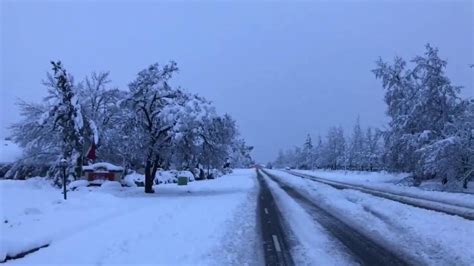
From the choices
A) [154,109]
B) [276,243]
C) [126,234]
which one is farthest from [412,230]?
[154,109]

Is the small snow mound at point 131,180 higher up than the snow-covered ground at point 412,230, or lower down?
higher up

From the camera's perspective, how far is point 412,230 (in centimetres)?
1531

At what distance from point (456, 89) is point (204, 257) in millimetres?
39784

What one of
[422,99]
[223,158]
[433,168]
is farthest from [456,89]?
[223,158]

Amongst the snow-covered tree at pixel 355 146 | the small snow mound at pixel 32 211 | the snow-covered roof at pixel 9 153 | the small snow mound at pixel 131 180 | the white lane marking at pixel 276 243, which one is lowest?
the white lane marking at pixel 276 243

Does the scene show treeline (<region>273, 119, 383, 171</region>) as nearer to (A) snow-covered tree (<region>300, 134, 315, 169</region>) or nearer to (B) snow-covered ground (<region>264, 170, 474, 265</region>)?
(A) snow-covered tree (<region>300, 134, 315, 169</region>)

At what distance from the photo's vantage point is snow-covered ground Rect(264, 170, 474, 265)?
37.5ft

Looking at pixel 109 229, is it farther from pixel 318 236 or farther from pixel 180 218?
pixel 318 236

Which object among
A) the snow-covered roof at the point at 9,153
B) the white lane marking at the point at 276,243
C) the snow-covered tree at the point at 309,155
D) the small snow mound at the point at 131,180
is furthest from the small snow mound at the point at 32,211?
the snow-covered tree at the point at 309,155

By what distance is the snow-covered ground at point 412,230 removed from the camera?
11426 mm

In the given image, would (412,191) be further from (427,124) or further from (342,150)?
(342,150)

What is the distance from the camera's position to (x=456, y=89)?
45.7m

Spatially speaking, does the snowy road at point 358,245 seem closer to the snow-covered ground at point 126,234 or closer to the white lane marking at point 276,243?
the white lane marking at point 276,243

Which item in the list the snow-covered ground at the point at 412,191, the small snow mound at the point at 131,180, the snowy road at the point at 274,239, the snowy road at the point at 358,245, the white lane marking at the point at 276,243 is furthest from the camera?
the small snow mound at the point at 131,180
